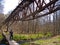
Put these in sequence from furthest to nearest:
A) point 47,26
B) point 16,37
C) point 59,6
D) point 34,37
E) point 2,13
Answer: point 47,26, point 2,13, point 34,37, point 16,37, point 59,6

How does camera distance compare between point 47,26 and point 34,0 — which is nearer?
point 34,0

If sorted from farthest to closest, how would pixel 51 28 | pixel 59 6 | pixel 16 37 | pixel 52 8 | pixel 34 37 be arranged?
pixel 51 28
pixel 34 37
pixel 16 37
pixel 52 8
pixel 59 6

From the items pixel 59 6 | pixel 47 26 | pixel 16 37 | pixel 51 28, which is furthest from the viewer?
pixel 51 28

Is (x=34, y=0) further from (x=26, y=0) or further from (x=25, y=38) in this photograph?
Result: (x=25, y=38)

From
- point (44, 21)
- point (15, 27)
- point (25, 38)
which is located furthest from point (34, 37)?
point (15, 27)

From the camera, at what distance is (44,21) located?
32531mm

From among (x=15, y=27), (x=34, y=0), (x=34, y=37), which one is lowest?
(x=34, y=37)

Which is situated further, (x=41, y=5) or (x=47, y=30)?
(x=47, y=30)

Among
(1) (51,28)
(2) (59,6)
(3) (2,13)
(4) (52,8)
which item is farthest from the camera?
(1) (51,28)

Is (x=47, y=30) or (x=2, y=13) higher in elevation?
(x=2, y=13)

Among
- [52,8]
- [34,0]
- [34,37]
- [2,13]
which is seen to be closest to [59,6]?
[52,8]

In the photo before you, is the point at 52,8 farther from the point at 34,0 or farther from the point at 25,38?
the point at 25,38

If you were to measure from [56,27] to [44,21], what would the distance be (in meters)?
3.31

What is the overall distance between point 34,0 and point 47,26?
2787cm
